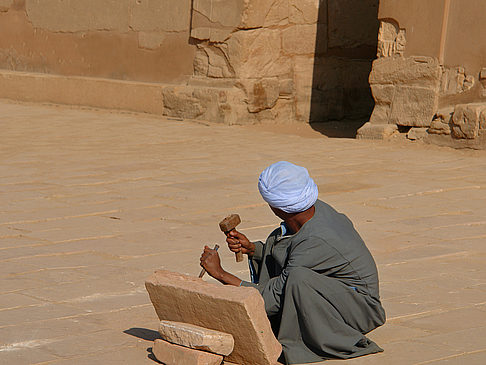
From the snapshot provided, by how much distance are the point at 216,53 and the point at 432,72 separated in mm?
2699

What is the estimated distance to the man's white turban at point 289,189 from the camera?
299 centimetres

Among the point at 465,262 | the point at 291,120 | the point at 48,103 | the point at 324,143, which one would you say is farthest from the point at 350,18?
the point at 465,262

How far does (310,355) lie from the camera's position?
2990mm

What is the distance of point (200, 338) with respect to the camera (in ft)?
9.17

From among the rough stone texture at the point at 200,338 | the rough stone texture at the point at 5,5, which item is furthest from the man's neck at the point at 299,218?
the rough stone texture at the point at 5,5

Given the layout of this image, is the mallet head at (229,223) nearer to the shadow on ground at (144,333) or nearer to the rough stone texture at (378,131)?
the shadow on ground at (144,333)

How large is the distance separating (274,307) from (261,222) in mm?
2363

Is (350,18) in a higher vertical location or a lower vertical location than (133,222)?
higher

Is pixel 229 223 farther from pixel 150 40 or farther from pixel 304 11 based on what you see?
pixel 150 40

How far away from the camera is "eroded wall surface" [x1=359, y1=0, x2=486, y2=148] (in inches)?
328

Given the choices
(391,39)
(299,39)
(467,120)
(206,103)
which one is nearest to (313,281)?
(467,120)

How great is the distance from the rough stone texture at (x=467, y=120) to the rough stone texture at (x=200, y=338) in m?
5.85

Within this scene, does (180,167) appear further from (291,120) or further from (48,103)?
(48,103)

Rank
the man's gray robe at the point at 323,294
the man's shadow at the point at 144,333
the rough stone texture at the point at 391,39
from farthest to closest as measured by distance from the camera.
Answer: the rough stone texture at the point at 391,39 < the man's shadow at the point at 144,333 < the man's gray robe at the point at 323,294
